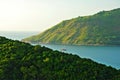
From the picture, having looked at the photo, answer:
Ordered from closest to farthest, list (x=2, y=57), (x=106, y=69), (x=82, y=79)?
1. (x=82, y=79)
2. (x=106, y=69)
3. (x=2, y=57)

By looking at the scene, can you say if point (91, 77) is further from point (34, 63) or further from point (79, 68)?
point (34, 63)

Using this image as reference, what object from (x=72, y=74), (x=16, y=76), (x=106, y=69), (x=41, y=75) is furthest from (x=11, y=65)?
(x=106, y=69)

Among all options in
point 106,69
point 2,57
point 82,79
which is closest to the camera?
point 82,79

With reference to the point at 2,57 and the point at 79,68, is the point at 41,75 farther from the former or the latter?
the point at 2,57

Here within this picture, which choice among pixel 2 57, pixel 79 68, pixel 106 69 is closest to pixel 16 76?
pixel 2 57

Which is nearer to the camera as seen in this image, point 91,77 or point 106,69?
point 91,77

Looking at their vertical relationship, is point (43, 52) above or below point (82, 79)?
above
